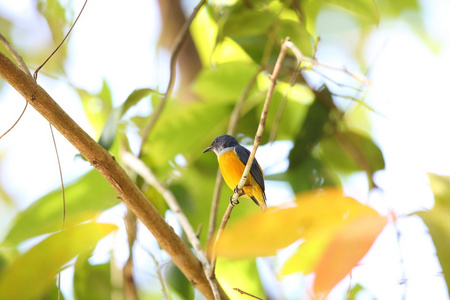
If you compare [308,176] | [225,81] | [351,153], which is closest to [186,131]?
[225,81]

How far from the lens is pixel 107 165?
932mm

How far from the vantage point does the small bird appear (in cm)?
136

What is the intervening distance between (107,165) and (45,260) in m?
0.40

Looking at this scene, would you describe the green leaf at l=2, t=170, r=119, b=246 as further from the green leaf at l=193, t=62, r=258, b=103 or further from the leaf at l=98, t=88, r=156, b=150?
the green leaf at l=193, t=62, r=258, b=103

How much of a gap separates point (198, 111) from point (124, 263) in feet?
1.95

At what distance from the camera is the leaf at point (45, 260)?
1.13 meters

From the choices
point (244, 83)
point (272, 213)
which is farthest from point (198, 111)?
point (272, 213)

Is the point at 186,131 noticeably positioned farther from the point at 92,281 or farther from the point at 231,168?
the point at 92,281

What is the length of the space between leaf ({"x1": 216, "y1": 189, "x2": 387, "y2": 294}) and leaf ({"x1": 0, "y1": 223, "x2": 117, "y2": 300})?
0.74m

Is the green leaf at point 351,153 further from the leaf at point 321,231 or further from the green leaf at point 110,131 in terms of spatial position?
the leaf at point 321,231

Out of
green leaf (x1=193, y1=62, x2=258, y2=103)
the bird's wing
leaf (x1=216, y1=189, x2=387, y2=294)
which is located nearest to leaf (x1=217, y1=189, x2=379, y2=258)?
leaf (x1=216, y1=189, x2=387, y2=294)

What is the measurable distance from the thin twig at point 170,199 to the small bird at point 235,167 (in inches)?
6.9

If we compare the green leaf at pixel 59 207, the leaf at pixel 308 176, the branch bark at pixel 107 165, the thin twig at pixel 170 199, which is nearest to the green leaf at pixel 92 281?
the green leaf at pixel 59 207

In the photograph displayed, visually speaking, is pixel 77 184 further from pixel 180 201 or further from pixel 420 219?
pixel 420 219
